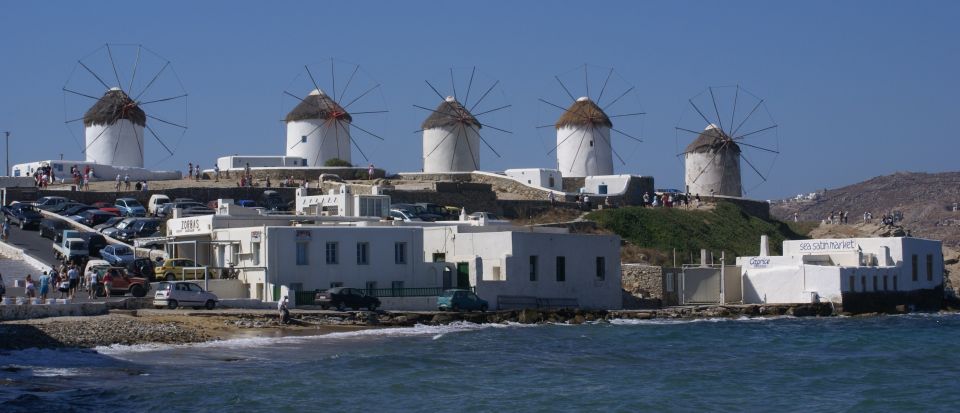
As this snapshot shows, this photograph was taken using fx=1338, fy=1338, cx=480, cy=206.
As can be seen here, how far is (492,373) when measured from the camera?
3089 centimetres

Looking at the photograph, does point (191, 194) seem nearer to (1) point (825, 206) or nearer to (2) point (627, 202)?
(2) point (627, 202)

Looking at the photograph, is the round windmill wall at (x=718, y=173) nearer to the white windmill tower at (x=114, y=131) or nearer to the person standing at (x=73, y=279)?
the white windmill tower at (x=114, y=131)

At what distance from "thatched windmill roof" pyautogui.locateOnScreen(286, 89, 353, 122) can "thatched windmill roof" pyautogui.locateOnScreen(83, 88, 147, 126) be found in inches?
352

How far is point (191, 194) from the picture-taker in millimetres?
61031

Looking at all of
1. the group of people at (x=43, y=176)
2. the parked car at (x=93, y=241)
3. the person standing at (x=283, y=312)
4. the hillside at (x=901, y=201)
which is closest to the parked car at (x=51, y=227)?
the parked car at (x=93, y=241)

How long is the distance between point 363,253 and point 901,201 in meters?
120

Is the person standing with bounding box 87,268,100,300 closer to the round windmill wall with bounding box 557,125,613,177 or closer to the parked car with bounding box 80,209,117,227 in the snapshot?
the parked car with bounding box 80,209,117,227

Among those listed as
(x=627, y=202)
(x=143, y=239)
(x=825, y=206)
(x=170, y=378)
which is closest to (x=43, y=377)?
(x=170, y=378)

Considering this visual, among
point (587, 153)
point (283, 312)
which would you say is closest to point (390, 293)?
point (283, 312)

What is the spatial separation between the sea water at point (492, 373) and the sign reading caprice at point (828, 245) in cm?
1291

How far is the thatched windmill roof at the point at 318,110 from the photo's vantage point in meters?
77.4

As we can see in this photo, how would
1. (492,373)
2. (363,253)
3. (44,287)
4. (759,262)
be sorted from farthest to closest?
(759,262), (363,253), (44,287), (492,373)

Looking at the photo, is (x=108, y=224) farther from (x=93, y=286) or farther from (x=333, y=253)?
(x=93, y=286)

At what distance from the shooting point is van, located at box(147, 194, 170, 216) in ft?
185
